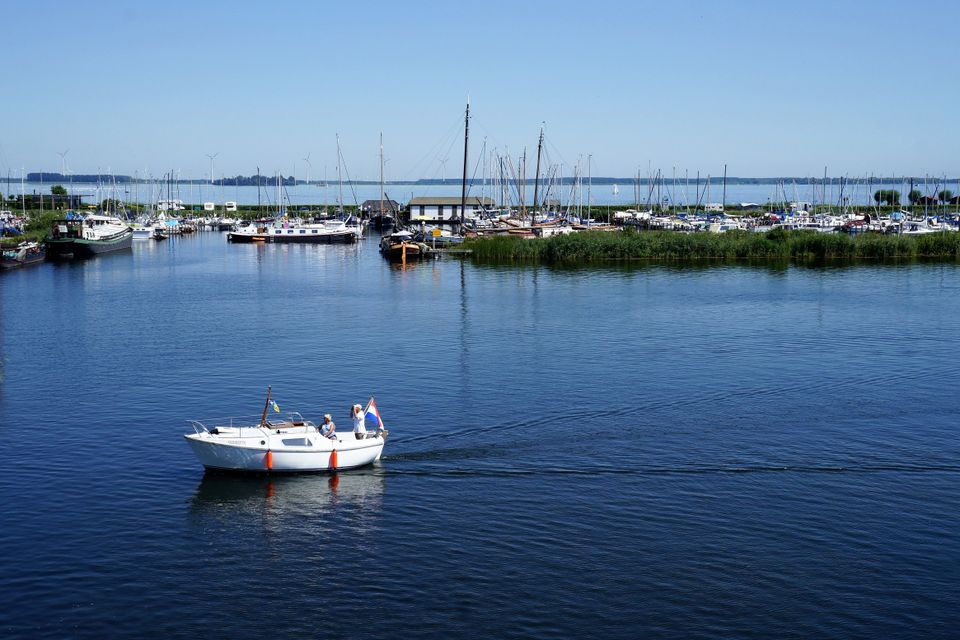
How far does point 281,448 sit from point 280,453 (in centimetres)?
30

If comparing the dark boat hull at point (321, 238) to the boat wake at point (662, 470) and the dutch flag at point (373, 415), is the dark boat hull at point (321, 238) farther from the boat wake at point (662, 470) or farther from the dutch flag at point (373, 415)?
the boat wake at point (662, 470)

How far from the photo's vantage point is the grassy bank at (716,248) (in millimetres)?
143250

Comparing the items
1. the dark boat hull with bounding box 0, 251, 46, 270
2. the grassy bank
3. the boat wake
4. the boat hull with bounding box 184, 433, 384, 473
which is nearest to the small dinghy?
the boat hull with bounding box 184, 433, 384, 473

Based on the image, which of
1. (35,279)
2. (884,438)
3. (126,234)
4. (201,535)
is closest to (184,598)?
(201,535)

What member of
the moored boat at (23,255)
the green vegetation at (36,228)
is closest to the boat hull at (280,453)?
the moored boat at (23,255)

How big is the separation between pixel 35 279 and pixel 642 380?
299 ft

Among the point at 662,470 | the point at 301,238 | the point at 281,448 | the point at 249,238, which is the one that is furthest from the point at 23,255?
the point at 662,470

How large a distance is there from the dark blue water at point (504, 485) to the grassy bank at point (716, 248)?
55.6 meters

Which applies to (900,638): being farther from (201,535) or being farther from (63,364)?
(63,364)

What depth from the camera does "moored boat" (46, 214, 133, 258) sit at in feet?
509

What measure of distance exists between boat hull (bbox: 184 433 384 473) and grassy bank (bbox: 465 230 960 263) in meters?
99.1

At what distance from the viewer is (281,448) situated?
43875 mm

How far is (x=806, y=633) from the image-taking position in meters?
30.8

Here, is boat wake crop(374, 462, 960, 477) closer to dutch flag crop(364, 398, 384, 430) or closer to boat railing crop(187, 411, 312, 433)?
dutch flag crop(364, 398, 384, 430)
